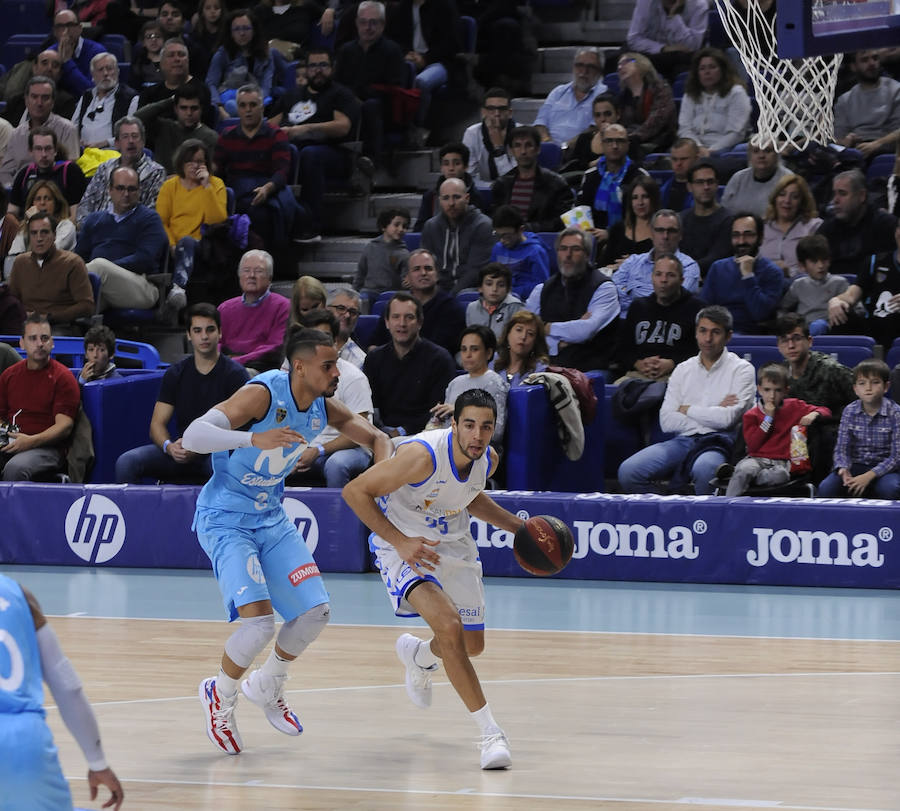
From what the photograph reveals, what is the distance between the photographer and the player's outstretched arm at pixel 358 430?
635 centimetres

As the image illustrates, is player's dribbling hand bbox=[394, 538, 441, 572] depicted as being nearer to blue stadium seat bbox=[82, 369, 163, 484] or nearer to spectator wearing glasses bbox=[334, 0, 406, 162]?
blue stadium seat bbox=[82, 369, 163, 484]

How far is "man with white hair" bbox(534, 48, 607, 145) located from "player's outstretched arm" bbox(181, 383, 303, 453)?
23.4ft

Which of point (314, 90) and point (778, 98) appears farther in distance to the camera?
point (314, 90)

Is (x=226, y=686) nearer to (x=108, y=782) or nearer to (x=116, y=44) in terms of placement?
(x=108, y=782)

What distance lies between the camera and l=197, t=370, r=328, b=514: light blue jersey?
20.5ft

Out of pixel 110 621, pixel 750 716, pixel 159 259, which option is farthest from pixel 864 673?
pixel 159 259

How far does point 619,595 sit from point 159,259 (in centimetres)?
496

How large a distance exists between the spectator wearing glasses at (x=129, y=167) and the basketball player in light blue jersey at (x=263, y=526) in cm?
682

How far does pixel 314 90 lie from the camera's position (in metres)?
13.5

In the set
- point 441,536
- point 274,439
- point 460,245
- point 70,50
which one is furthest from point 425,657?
point 70,50

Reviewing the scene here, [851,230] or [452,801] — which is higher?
[851,230]

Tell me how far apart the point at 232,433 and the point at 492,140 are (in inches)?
288

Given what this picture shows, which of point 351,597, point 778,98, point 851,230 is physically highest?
point 778,98

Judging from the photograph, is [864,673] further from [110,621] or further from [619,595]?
[110,621]
